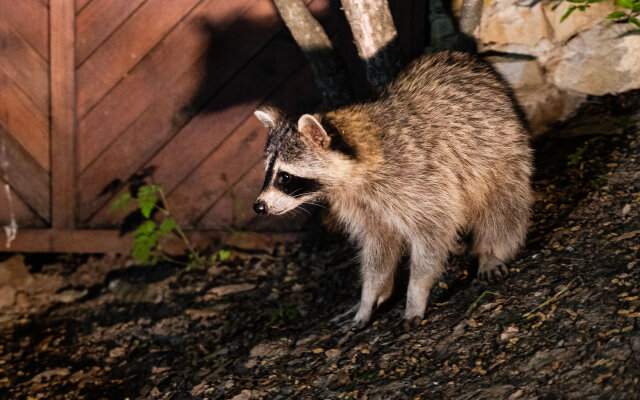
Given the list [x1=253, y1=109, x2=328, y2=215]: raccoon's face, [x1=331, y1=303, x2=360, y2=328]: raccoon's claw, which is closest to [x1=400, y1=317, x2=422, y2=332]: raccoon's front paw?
[x1=331, y1=303, x2=360, y2=328]: raccoon's claw

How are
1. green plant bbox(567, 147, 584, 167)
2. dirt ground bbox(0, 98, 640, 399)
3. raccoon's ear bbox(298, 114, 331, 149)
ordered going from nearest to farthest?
dirt ground bbox(0, 98, 640, 399)
raccoon's ear bbox(298, 114, 331, 149)
green plant bbox(567, 147, 584, 167)

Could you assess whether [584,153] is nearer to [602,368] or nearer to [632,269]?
[632,269]

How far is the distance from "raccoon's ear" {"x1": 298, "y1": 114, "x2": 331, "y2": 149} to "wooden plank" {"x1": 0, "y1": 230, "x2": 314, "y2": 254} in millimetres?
1541

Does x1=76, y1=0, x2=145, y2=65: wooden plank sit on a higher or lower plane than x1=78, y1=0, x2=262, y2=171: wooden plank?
higher

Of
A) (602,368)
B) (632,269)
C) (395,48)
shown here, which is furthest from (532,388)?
(395,48)

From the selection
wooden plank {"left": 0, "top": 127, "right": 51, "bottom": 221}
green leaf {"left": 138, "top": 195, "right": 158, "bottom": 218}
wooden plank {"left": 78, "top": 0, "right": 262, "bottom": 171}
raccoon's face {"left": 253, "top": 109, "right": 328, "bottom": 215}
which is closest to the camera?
raccoon's face {"left": 253, "top": 109, "right": 328, "bottom": 215}

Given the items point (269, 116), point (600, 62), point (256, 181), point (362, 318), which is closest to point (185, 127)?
point (256, 181)

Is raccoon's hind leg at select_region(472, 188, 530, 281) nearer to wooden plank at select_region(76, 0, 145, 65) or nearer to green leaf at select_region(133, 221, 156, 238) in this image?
green leaf at select_region(133, 221, 156, 238)

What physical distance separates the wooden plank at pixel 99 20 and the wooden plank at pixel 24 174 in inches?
30.4

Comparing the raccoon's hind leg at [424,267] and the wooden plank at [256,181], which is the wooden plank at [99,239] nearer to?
the wooden plank at [256,181]

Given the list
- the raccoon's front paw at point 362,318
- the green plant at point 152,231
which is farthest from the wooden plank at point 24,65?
the raccoon's front paw at point 362,318

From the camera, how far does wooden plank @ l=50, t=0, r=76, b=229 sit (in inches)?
156

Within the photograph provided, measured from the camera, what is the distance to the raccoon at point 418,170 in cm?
291

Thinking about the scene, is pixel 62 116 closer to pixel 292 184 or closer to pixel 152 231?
pixel 152 231
